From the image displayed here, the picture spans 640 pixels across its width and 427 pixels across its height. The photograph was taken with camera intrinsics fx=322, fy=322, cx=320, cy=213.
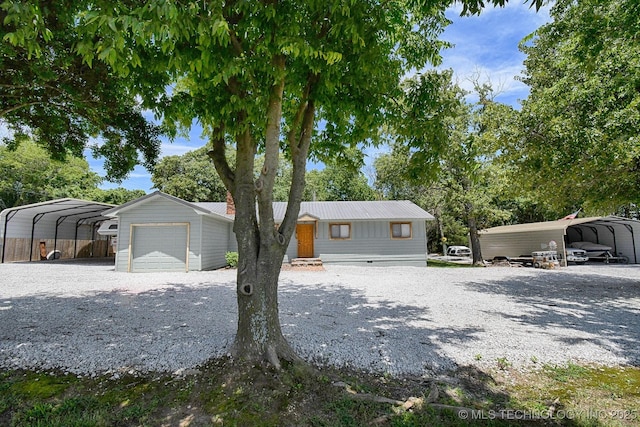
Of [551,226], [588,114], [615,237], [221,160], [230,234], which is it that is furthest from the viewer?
[615,237]

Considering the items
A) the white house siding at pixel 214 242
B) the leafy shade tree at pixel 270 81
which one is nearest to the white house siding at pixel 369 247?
the white house siding at pixel 214 242

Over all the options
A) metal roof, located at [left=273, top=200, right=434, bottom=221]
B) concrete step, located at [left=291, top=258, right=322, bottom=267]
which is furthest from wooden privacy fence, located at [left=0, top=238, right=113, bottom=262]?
concrete step, located at [left=291, top=258, right=322, bottom=267]

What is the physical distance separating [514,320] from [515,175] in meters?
5.13

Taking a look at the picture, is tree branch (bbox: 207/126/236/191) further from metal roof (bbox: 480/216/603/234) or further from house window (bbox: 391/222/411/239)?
metal roof (bbox: 480/216/603/234)

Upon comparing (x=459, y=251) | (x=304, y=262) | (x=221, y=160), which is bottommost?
(x=459, y=251)

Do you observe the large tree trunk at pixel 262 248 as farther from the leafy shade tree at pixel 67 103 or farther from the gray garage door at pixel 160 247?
the gray garage door at pixel 160 247

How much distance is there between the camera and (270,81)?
12.8 feet

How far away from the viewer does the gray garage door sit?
14.0m

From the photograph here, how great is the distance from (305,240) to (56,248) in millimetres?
16942

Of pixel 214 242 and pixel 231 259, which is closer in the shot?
pixel 231 259

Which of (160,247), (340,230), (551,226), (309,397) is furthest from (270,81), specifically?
(551,226)

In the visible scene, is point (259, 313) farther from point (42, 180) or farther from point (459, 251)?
point (42, 180)

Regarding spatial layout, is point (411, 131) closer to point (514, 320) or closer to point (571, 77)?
point (514, 320)

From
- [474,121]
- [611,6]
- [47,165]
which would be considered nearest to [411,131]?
[611,6]
